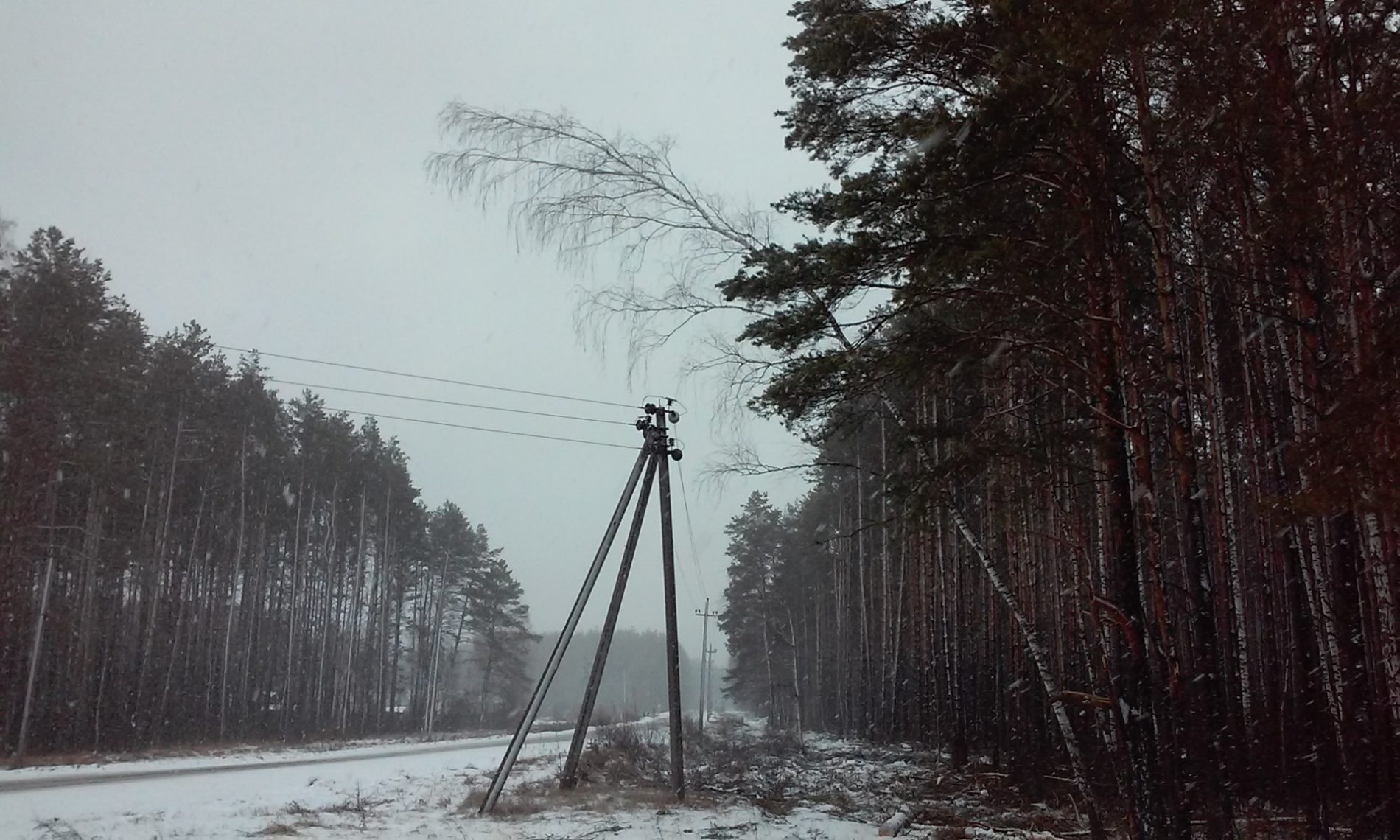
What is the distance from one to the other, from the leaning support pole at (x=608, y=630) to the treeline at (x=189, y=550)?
1235 cm

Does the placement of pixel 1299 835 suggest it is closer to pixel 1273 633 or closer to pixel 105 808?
pixel 1273 633

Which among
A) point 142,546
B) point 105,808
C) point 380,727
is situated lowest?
point 380,727

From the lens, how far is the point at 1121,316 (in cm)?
710

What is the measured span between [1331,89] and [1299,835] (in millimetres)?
6246

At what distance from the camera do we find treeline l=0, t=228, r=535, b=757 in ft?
65.4

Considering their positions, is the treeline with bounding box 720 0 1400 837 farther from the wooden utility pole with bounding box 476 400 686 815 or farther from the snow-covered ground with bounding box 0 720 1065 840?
the wooden utility pole with bounding box 476 400 686 815

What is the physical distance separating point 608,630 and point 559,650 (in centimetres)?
153

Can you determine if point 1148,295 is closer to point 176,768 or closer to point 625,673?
point 176,768

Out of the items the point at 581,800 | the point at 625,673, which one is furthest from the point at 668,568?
the point at 625,673

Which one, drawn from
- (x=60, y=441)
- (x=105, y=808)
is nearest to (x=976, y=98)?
(x=105, y=808)

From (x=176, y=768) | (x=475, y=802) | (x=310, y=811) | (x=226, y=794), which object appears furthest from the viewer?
(x=176, y=768)

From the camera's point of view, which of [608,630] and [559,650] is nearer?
[559,650]

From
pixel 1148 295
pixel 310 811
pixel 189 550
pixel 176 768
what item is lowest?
pixel 176 768

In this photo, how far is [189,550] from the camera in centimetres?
2961
